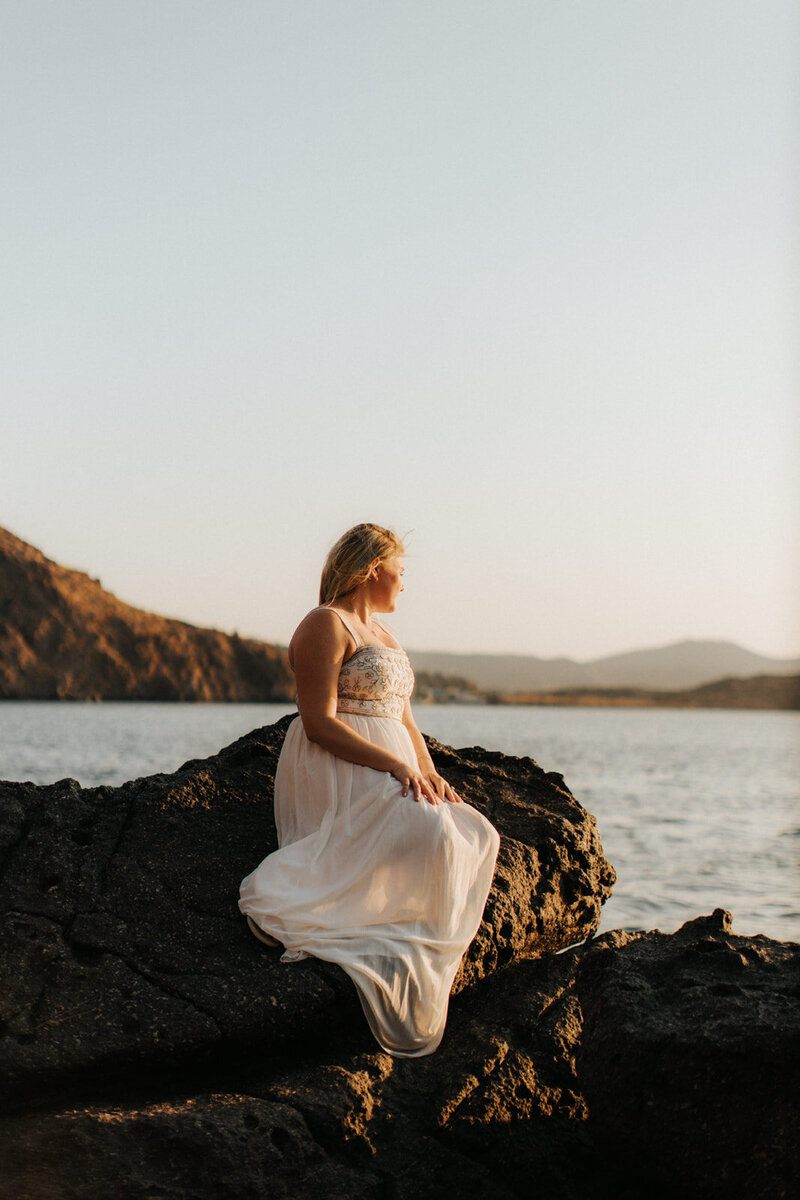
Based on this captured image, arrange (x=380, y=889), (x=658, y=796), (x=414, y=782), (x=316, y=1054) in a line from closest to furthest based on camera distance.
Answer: (x=316, y=1054), (x=380, y=889), (x=414, y=782), (x=658, y=796)

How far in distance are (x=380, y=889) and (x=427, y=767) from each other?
0.91m

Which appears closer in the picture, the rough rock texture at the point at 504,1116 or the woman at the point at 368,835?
the rough rock texture at the point at 504,1116

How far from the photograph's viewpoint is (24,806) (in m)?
4.79

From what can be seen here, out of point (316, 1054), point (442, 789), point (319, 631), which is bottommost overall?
point (316, 1054)

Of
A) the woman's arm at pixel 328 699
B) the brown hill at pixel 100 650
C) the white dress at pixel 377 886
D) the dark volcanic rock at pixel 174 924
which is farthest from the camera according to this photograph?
the brown hill at pixel 100 650

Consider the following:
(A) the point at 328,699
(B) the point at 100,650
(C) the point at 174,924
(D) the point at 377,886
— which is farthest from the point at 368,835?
(B) the point at 100,650

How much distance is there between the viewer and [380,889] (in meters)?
4.42

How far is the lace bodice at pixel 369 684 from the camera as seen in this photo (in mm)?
5023

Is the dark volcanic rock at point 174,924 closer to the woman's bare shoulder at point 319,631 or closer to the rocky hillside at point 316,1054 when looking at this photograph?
the rocky hillside at point 316,1054

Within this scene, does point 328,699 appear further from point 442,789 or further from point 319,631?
point 442,789

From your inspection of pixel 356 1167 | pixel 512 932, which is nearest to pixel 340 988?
pixel 356 1167

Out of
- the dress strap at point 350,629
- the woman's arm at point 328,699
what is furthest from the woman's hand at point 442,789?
the dress strap at point 350,629

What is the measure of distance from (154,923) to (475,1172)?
5.27ft

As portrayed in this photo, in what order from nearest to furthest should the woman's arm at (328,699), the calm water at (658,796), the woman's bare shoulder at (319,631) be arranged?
the woman's arm at (328,699) < the woman's bare shoulder at (319,631) < the calm water at (658,796)
